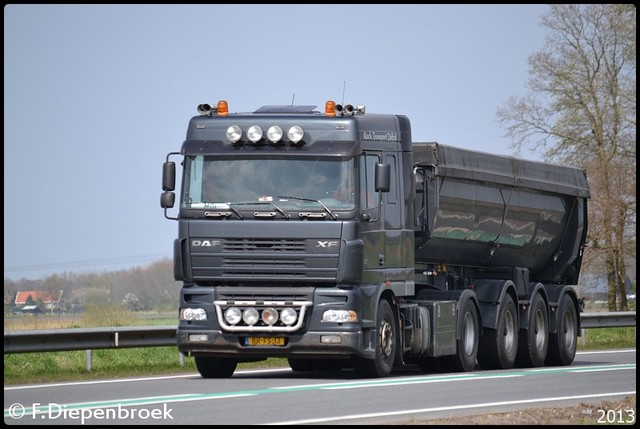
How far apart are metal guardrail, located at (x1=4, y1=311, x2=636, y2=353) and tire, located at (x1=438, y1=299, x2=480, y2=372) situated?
4846 millimetres

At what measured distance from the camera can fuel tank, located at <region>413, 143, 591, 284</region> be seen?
22578 millimetres

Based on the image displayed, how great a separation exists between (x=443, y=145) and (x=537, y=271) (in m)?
6.56

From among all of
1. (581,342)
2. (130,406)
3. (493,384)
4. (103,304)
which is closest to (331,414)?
(130,406)

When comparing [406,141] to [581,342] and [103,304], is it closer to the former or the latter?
[581,342]

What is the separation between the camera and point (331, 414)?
572 inches

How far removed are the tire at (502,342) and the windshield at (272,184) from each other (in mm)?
5890

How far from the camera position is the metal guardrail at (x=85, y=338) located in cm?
2208

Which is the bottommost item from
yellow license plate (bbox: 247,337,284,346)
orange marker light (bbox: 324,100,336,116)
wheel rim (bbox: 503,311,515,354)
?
yellow license plate (bbox: 247,337,284,346)

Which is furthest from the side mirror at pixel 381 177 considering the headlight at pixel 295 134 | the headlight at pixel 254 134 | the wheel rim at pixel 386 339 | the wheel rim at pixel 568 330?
the wheel rim at pixel 568 330

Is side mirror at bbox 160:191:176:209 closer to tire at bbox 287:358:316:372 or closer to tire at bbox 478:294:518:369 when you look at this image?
tire at bbox 287:358:316:372

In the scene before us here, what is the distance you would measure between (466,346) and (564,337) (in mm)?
4489

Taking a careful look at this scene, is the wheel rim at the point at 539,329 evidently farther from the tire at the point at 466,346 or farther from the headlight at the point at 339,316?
the headlight at the point at 339,316

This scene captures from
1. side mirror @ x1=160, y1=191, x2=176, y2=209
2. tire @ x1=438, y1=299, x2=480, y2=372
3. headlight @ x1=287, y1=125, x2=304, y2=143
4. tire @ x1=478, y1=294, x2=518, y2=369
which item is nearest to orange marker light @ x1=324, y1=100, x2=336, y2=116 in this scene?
headlight @ x1=287, y1=125, x2=304, y2=143

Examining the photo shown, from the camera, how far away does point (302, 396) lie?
55.5ft
